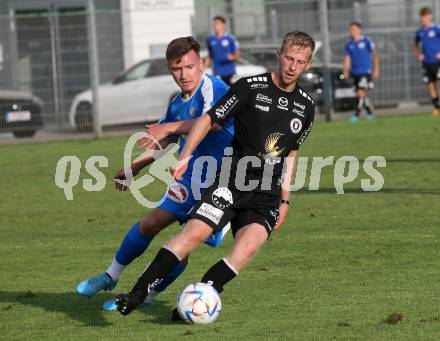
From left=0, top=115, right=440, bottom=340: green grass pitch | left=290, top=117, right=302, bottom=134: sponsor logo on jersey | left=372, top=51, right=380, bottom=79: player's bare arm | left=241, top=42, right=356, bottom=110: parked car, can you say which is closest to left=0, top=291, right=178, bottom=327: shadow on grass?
left=0, top=115, right=440, bottom=340: green grass pitch

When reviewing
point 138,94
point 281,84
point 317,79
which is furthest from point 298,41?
point 317,79

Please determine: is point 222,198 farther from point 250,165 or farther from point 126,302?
point 126,302

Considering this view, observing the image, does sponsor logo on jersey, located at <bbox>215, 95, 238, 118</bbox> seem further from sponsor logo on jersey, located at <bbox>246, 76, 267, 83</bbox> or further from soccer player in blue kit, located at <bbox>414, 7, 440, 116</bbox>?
soccer player in blue kit, located at <bbox>414, 7, 440, 116</bbox>

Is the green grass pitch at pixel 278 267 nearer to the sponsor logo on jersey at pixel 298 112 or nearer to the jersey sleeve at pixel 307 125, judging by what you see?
the jersey sleeve at pixel 307 125

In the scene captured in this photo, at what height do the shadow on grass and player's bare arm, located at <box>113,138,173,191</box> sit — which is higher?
player's bare arm, located at <box>113,138,173,191</box>

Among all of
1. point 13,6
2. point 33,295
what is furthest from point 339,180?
point 13,6

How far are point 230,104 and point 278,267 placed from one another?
2468 mm

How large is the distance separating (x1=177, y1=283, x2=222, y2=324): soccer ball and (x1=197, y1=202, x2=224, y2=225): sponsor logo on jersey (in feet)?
1.31

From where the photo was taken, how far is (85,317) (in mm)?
7418

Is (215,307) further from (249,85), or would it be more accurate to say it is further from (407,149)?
(407,149)

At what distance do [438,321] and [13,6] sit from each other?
28025 millimetres

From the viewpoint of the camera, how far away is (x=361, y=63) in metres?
25.8

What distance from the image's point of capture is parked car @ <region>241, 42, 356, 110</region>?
1056 inches

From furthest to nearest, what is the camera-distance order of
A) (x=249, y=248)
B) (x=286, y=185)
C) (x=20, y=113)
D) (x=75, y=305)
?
(x=20, y=113)
(x=75, y=305)
(x=286, y=185)
(x=249, y=248)
